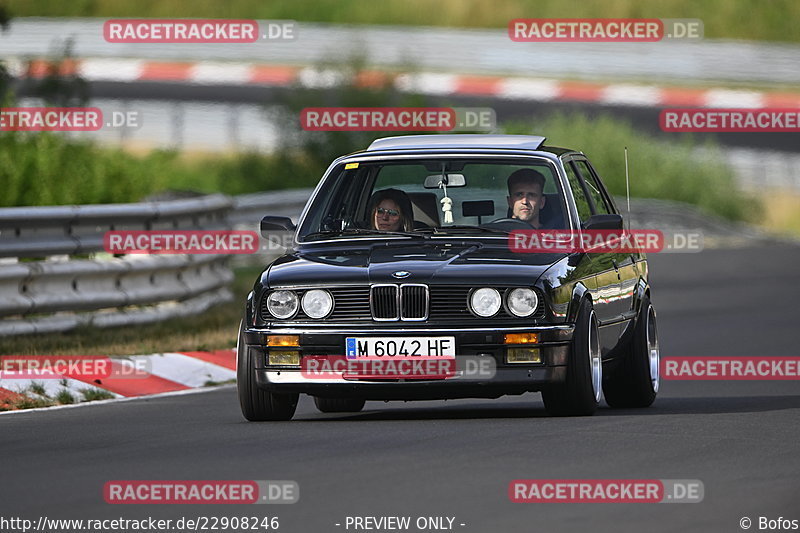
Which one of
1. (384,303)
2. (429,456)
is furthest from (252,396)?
(429,456)

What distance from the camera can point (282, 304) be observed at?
11000 millimetres

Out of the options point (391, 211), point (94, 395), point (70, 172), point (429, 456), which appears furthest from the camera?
point (70, 172)

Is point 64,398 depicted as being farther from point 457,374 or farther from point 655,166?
point 655,166

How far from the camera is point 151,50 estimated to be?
49.8 meters

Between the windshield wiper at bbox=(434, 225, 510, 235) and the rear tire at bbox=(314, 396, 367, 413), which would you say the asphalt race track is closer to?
the rear tire at bbox=(314, 396, 367, 413)

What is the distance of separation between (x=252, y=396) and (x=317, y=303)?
0.70 m

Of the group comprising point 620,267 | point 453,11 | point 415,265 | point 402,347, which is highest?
point 453,11

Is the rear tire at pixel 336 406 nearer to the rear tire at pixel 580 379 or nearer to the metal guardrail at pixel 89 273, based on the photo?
the rear tire at pixel 580 379

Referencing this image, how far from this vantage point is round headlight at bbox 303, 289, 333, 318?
429 inches

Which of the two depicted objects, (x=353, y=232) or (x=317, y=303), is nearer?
(x=317, y=303)

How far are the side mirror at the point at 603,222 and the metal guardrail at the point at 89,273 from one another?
5.15 m

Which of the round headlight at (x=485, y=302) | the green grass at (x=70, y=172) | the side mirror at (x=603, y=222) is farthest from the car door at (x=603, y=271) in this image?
the green grass at (x=70, y=172)

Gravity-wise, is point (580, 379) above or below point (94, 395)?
above

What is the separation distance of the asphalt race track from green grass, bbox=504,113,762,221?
25357 millimetres
